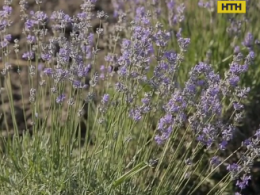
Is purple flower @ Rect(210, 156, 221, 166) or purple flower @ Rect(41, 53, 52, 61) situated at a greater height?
purple flower @ Rect(41, 53, 52, 61)

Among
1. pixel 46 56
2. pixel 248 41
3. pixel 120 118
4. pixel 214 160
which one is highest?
pixel 46 56

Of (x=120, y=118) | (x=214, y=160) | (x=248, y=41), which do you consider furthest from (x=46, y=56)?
(x=248, y=41)

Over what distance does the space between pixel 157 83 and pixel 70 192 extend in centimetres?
56

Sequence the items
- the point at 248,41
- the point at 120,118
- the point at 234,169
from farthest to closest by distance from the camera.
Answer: the point at 248,41 → the point at 120,118 → the point at 234,169

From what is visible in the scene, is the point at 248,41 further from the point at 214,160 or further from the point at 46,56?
the point at 46,56

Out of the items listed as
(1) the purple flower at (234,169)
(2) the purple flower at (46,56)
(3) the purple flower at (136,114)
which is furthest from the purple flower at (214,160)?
(2) the purple flower at (46,56)

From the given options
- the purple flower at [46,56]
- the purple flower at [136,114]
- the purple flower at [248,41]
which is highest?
the purple flower at [46,56]

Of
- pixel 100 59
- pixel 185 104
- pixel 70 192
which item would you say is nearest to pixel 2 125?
pixel 100 59

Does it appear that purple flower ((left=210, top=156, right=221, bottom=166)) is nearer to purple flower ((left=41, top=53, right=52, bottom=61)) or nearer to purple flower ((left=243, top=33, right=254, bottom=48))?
purple flower ((left=41, top=53, right=52, bottom=61))

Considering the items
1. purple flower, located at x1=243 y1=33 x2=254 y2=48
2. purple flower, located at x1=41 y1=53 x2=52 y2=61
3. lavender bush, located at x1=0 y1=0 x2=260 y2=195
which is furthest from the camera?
purple flower, located at x1=243 y1=33 x2=254 y2=48

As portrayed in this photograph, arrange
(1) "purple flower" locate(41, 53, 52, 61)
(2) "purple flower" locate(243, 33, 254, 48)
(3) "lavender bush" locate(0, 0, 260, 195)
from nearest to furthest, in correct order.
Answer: (3) "lavender bush" locate(0, 0, 260, 195) → (1) "purple flower" locate(41, 53, 52, 61) → (2) "purple flower" locate(243, 33, 254, 48)

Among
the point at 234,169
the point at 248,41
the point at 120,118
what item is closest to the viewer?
the point at 234,169

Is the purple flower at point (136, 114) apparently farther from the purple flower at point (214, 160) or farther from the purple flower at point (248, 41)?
the purple flower at point (248, 41)

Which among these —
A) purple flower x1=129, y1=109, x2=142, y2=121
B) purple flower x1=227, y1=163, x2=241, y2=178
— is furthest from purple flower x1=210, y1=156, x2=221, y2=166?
purple flower x1=129, y1=109, x2=142, y2=121
